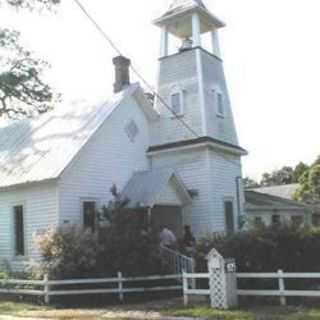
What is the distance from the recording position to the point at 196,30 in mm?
27641

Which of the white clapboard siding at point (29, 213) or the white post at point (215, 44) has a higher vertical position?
the white post at point (215, 44)

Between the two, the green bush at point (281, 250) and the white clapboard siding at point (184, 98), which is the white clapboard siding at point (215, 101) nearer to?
the white clapboard siding at point (184, 98)

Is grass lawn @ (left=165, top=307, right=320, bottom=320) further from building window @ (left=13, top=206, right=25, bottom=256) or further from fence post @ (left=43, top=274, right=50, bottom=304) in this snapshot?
building window @ (left=13, top=206, right=25, bottom=256)

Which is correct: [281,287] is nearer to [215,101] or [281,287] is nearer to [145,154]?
[145,154]

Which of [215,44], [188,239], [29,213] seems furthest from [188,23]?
[29,213]

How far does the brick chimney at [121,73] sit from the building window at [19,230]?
7.03 m

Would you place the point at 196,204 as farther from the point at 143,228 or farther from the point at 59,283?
the point at 59,283

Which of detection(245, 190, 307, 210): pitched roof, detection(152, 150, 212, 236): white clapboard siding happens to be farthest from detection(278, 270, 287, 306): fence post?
detection(245, 190, 307, 210): pitched roof

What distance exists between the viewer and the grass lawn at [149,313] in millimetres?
13562

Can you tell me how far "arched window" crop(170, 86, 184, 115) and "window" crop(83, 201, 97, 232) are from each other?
6.48 m

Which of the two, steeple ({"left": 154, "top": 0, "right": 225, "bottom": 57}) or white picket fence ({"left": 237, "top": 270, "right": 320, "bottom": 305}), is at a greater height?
steeple ({"left": 154, "top": 0, "right": 225, "bottom": 57})

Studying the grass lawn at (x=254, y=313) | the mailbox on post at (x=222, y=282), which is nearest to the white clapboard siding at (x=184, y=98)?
the mailbox on post at (x=222, y=282)

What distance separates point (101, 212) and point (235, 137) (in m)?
9.37

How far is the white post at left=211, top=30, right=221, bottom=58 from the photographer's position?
2922 centimetres
